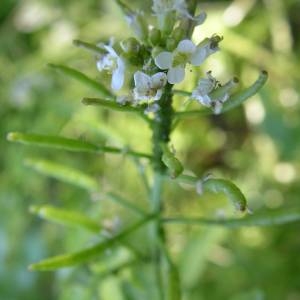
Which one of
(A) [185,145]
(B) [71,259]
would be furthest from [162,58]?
(A) [185,145]

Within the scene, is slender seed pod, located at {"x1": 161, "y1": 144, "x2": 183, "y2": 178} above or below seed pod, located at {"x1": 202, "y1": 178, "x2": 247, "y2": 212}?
above

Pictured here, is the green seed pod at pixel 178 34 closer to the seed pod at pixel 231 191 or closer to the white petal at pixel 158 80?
the white petal at pixel 158 80

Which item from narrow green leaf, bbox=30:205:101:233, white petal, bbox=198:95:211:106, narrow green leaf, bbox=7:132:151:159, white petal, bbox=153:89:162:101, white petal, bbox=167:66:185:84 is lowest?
narrow green leaf, bbox=30:205:101:233

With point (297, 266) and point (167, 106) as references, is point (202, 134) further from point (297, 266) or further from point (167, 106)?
point (167, 106)

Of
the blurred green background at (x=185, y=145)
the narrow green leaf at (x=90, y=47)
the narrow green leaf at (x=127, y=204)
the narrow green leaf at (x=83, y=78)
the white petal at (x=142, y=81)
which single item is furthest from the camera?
the blurred green background at (x=185, y=145)

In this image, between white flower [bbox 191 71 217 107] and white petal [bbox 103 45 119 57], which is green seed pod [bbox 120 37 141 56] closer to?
white petal [bbox 103 45 119 57]

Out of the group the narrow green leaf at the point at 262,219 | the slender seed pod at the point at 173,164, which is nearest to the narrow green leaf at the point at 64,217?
the narrow green leaf at the point at 262,219


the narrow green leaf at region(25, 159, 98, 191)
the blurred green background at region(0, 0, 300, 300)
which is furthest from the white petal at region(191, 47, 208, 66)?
the blurred green background at region(0, 0, 300, 300)
